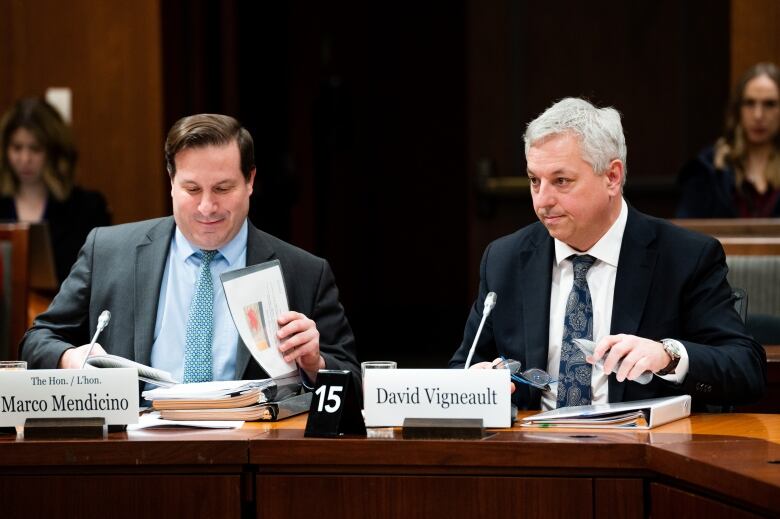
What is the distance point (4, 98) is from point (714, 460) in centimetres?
457

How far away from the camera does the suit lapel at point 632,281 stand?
9.20ft

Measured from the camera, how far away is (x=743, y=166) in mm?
4926

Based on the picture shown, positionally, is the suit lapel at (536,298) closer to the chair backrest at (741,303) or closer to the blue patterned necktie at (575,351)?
the blue patterned necktie at (575,351)

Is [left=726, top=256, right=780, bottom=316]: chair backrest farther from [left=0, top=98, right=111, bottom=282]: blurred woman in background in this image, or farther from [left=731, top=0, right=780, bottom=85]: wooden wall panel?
[left=0, top=98, right=111, bottom=282]: blurred woman in background

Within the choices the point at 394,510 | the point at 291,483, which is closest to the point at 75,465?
the point at 291,483

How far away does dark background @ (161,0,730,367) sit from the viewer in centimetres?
543

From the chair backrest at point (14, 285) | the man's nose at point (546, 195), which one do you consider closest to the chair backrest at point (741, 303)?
the man's nose at point (546, 195)

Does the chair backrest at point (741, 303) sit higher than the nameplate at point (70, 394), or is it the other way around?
the chair backrest at point (741, 303)

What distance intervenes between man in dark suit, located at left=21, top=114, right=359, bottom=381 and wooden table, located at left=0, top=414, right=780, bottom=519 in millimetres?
490

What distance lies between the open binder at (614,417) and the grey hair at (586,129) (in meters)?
0.59

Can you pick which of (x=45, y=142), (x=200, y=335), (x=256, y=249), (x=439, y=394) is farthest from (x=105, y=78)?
(x=439, y=394)

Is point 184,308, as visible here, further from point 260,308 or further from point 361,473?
point 361,473

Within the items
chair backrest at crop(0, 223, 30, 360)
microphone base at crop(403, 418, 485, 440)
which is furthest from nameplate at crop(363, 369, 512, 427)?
chair backrest at crop(0, 223, 30, 360)

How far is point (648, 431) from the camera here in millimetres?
2432
